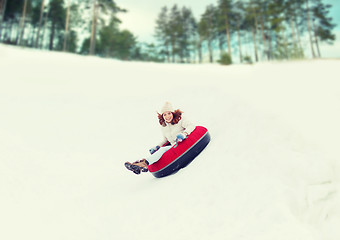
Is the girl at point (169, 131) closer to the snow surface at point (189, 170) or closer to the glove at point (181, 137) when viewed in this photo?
the glove at point (181, 137)

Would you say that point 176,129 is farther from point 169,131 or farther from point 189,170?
point 189,170

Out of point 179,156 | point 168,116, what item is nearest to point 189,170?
point 179,156

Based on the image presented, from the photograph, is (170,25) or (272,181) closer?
(272,181)

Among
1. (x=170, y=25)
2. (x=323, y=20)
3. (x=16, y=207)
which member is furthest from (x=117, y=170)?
(x=170, y=25)

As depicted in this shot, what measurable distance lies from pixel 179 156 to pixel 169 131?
2.42ft

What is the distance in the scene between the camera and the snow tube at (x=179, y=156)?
156 inches

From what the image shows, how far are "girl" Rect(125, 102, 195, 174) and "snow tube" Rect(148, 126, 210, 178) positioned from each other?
0.10 metres

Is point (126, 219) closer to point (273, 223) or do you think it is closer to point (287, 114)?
point (273, 223)

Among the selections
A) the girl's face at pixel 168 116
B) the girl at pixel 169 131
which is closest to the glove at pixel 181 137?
the girl at pixel 169 131

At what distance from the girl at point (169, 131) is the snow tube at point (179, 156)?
10 centimetres

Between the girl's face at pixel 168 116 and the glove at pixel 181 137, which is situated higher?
the girl's face at pixel 168 116

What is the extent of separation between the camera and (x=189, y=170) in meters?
3.64

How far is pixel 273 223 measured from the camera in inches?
86.3

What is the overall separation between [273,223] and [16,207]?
Answer: 438 centimetres
